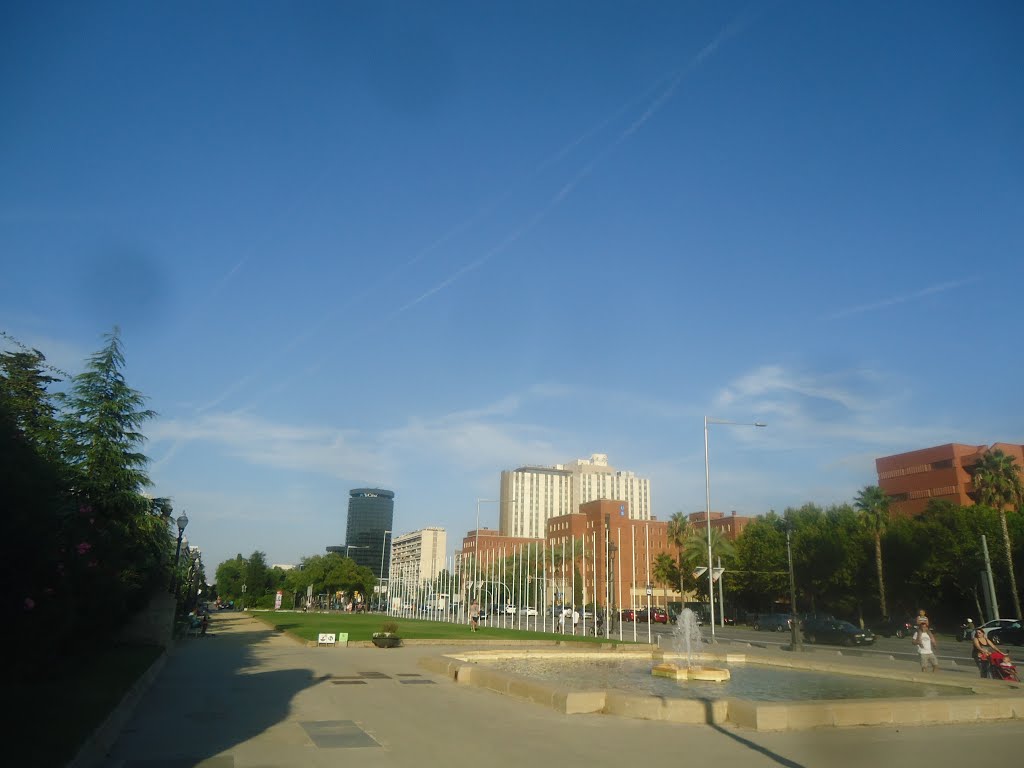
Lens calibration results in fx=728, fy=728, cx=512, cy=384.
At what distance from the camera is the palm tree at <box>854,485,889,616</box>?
6581 cm

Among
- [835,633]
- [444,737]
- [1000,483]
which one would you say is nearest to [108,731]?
[444,737]

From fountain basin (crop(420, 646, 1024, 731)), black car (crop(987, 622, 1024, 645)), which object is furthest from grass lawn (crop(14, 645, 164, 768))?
black car (crop(987, 622, 1024, 645))

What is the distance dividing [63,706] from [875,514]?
69275 millimetres

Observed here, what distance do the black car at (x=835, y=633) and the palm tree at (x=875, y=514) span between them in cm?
2810

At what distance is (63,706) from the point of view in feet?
35.0

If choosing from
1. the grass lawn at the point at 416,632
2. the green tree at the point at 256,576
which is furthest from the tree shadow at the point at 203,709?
the green tree at the point at 256,576

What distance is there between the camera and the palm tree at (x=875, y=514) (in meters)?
65.8

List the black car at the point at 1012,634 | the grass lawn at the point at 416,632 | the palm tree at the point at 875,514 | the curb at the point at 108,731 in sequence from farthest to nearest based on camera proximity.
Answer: the palm tree at the point at 875,514
the black car at the point at 1012,634
the grass lawn at the point at 416,632
the curb at the point at 108,731

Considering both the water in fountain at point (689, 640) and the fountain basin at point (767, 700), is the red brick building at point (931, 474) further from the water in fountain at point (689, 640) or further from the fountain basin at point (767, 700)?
the fountain basin at point (767, 700)

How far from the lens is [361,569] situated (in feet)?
340

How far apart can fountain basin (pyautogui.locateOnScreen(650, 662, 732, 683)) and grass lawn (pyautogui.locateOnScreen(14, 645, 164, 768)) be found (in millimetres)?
13456

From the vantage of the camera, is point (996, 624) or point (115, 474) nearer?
point (115, 474)

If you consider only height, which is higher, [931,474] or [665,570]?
[931,474]

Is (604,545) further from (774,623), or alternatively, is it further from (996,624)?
(996,624)
